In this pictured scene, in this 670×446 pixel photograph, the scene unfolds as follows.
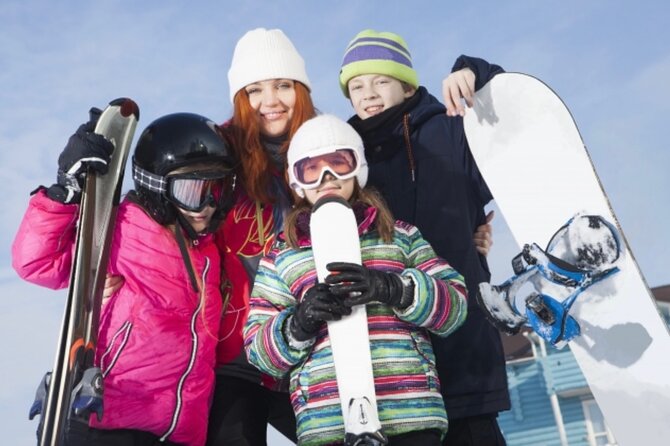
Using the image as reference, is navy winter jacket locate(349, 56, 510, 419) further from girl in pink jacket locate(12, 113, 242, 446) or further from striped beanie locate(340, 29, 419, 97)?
girl in pink jacket locate(12, 113, 242, 446)

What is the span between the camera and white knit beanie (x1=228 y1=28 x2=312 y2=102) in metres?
3.71

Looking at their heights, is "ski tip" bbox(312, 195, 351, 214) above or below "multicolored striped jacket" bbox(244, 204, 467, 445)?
above

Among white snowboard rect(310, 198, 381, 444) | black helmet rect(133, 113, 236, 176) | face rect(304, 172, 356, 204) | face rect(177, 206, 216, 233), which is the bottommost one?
white snowboard rect(310, 198, 381, 444)

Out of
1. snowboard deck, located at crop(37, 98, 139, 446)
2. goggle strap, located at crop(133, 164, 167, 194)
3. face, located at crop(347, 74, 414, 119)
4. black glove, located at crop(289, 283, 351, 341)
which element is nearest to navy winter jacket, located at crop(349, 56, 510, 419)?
face, located at crop(347, 74, 414, 119)

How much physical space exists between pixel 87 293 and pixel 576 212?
6.29 ft

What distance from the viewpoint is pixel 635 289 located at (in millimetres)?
3043

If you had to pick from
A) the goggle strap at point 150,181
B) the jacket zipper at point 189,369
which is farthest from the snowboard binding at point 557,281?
the goggle strap at point 150,181

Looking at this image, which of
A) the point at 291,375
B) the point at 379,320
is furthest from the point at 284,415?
the point at 379,320

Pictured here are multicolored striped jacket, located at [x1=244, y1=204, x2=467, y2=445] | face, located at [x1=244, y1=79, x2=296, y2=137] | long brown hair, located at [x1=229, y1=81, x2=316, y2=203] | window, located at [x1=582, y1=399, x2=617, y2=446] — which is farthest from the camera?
window, located at [x1=582, y1=399, x2=617, y2=446]

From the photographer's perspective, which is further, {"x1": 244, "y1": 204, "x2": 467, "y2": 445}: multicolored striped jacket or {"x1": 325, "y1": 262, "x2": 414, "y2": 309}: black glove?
{"x1": 244, "y1": 204, "x2": 467, "y2": 445}: multicolored striped jacket

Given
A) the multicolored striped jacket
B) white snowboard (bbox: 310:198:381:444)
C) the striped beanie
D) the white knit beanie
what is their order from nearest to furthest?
white snowboard (bbox: 310:198:381:444) < the multicolored striped jacket < the white knit beanie < the striped beanie

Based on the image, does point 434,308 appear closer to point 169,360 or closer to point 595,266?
point 595,266

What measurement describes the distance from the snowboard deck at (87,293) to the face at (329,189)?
2.51 feet

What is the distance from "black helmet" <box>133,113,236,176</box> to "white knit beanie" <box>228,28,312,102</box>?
1.55 ft
